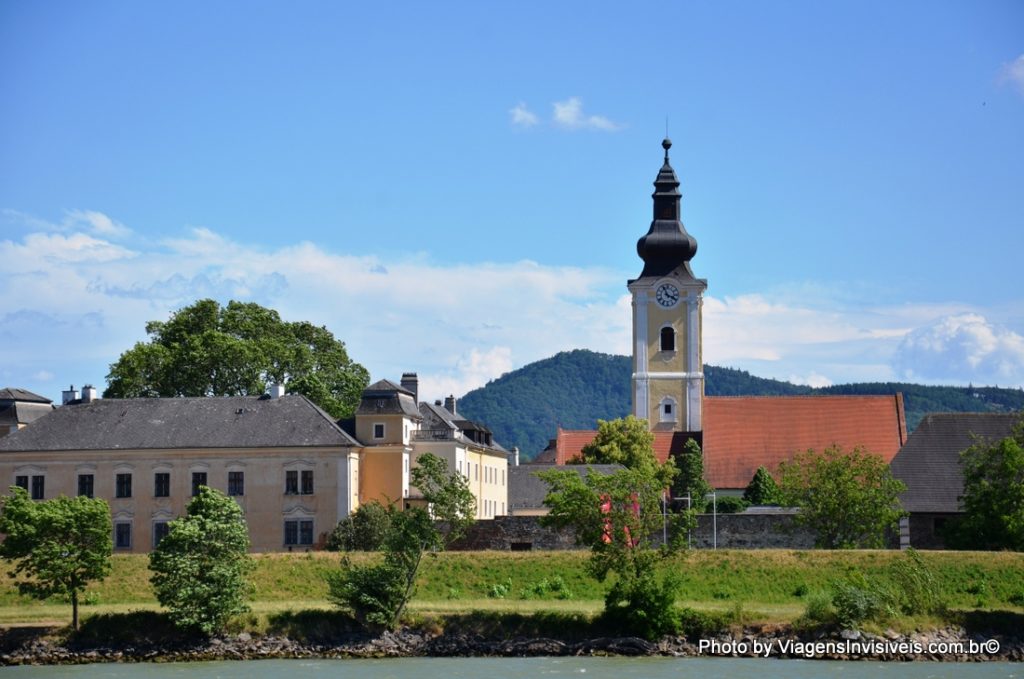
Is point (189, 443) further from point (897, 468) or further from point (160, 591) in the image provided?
point (897, 468)

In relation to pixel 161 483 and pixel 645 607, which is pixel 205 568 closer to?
pixel 645 607

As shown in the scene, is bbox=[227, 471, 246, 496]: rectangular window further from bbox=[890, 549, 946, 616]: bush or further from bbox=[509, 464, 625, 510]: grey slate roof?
bbox=[890, 549, 946, 616]: bush

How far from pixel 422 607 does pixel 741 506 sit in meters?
29.1

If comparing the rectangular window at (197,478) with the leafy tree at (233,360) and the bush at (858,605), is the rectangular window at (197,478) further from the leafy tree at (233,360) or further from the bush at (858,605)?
the bush at (858,605)

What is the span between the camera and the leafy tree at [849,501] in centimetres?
5659

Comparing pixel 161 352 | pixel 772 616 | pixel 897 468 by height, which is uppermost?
pixel 161 352

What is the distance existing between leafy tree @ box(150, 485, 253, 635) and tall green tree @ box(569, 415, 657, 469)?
34.9 m

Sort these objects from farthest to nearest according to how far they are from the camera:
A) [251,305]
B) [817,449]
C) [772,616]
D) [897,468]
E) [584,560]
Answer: [817,449]
[251,305]
[897,468]
[584,560]
[772,616]

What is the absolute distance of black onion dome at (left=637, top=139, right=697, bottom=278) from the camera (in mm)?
89125

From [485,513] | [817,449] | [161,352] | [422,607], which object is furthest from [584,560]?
[817,449]

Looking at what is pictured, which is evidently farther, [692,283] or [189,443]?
[692,283]

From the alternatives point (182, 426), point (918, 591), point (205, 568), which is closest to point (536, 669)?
point (205, 568)

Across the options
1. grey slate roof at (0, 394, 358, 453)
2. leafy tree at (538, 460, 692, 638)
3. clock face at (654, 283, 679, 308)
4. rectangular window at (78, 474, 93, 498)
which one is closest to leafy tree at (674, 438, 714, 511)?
clock face at (654, 283, 679, 308)

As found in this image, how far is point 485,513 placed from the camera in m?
71.3
